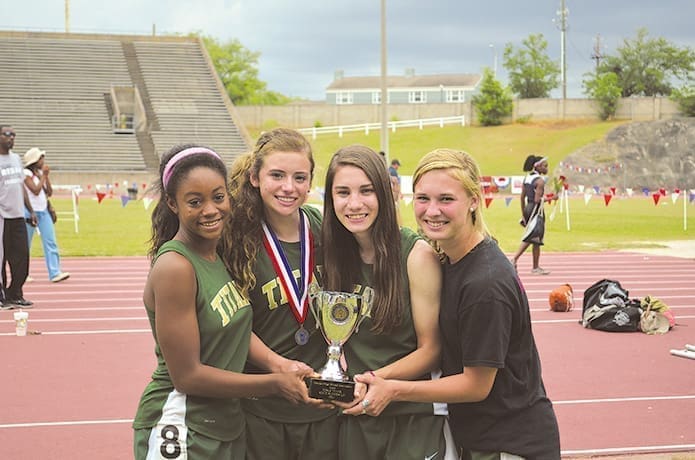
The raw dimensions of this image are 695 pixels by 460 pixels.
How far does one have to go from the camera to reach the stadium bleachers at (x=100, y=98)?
47.9 metres

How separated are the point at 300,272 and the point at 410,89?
99753 mm

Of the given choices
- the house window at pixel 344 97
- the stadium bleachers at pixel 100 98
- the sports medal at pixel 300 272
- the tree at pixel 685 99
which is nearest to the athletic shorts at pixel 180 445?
the sports medal at pixel 300 272

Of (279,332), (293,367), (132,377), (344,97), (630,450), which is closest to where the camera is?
(293,367)

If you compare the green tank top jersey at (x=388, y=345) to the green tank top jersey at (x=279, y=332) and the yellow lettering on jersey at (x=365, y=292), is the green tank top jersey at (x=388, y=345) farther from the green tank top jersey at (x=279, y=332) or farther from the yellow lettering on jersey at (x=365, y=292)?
the green tank top jersey at (x=279, y=332)

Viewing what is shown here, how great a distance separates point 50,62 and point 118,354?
53.5 m

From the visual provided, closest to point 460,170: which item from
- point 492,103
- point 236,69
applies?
point 492,103

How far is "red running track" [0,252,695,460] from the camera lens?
5.57m

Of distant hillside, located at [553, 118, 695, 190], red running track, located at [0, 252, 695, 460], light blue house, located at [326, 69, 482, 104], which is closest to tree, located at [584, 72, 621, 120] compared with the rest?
distant hillside, located at [553, 118, 695, 190]

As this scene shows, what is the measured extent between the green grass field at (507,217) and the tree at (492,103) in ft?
21.0

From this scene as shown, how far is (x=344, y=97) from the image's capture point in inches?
4161

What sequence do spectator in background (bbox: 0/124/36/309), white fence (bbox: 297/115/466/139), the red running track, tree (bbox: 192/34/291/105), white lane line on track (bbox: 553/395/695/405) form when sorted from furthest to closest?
tree (bbox: 192/34/291/105) → white fence (bbox: 297/115/466/139) → spectator in background (bbox: 0/124/36/309) → white lane line on track (bbox: 553/395/695/405) → the red running track

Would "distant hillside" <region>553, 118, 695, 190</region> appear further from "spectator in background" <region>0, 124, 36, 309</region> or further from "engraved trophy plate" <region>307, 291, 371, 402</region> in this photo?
"engraved trophy plate" <region>307, 291, 371, 402</region>

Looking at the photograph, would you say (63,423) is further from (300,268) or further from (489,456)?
(489,456)

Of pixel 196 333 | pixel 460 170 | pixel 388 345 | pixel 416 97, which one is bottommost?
pixel 388 345
